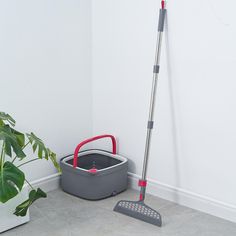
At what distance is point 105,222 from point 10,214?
19.5 inches

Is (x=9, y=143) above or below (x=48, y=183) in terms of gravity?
above

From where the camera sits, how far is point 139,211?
228 centimetres

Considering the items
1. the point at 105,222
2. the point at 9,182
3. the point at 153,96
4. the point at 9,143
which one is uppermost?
the point at 153,96

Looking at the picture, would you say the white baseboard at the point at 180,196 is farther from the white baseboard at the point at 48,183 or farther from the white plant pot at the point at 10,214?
the white plant pot at the point at 10,214

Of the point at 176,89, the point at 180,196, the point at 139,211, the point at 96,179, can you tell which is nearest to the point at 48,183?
the point at 96,179

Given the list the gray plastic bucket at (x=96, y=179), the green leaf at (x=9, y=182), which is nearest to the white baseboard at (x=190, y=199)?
the gray plastic bucket at (x=96, y=179)

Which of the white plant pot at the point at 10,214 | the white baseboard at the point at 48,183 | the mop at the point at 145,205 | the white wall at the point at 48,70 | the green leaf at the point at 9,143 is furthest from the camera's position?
the white baseboard at the point at 48,183

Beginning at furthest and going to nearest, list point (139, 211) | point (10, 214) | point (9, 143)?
1. point (139, 211)
2. point (10, 214)
3. point (9, 143)

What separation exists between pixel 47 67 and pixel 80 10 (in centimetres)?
45

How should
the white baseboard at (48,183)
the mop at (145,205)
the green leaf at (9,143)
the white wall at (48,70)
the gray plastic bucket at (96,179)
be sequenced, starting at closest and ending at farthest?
the green leaf at (9,143) → the mop at (145,205) → the white wall at (48,70) → the gray plastic bucket at (96,179) → the white baseboard at (48,183)

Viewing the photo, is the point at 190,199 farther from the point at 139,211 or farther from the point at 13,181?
the point at 13,181

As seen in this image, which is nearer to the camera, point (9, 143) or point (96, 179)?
point (9, 143)

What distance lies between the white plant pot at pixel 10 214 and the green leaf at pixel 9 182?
0.21 metres

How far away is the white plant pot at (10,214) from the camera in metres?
2.12
